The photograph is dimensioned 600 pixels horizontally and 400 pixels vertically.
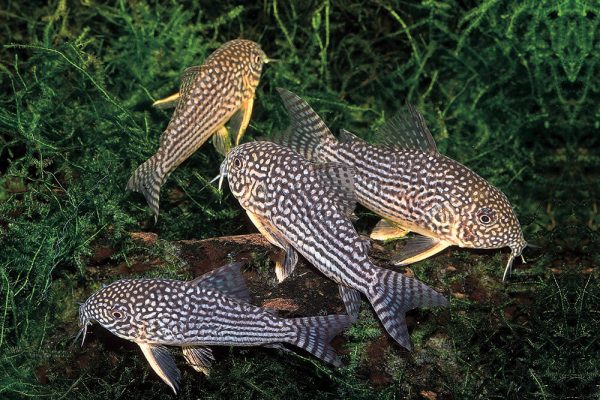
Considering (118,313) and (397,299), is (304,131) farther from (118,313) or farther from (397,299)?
(118,313)

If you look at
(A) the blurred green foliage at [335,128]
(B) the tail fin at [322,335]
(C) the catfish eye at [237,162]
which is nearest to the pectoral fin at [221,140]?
(A) the blurred green foliage at [335,128]

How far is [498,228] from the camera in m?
6.38

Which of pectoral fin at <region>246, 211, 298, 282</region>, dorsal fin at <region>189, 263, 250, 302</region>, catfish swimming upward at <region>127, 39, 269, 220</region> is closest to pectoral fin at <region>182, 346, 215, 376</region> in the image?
dorsal fin at <region>189, 263, 250, 302</region>

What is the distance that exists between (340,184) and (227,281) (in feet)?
4.21

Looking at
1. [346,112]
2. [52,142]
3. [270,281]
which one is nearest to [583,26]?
[346,112]

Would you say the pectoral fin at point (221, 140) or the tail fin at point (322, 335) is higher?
the pectoral fin at point (221, 140)

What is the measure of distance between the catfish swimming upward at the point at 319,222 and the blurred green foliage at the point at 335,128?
1.45ft

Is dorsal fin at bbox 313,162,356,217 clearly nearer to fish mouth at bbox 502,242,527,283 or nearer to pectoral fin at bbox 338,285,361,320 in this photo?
pectoral fin at bbox 338,285,361,320

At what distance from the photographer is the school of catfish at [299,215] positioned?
5621mm

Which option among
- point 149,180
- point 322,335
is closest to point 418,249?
point 322,335

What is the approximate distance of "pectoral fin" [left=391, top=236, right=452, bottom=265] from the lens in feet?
20.6

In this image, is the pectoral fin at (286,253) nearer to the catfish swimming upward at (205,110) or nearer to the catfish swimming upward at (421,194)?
the catfish swimming upward at (421,194)

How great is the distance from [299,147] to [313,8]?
321 centimetres

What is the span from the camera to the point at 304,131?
269 inches
